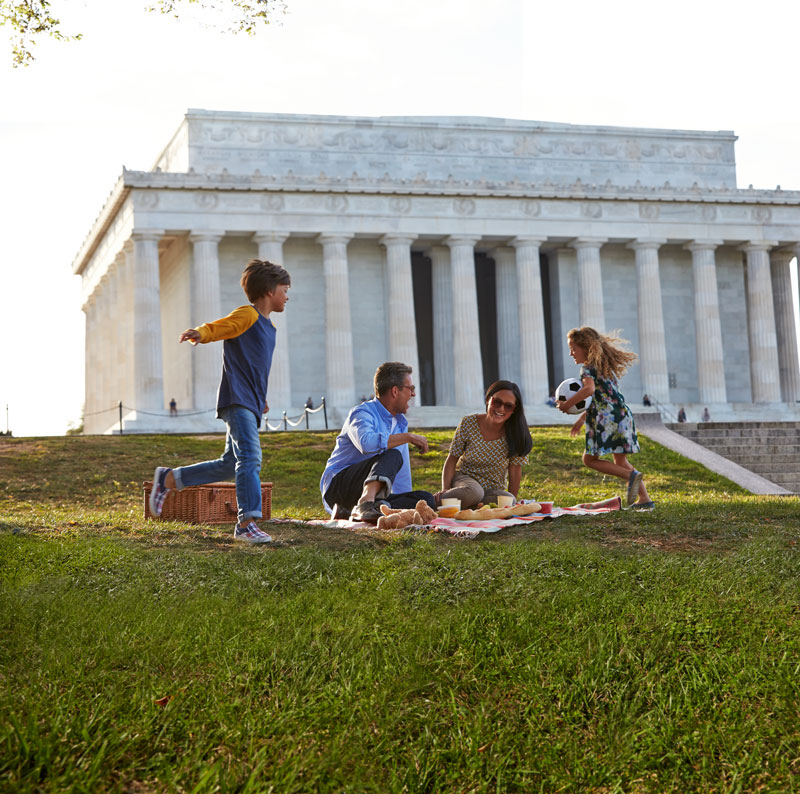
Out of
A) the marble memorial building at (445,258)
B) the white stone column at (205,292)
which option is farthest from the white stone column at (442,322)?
the white stone column at (205,292)

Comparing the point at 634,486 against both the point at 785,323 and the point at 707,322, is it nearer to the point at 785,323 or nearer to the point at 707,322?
the point at 707,322

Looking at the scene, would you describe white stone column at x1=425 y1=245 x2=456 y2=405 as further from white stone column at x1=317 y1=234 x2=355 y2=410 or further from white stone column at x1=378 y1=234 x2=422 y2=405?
white stone column at x1=317 y1=234 x2=355 y2=410

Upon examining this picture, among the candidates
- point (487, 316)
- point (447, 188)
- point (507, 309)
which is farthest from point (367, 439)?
point (487, 316)

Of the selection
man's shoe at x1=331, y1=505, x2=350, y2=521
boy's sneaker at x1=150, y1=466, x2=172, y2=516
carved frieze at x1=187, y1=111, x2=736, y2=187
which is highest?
carved frieze at x1=187, y1=111, x2=736, y2=187

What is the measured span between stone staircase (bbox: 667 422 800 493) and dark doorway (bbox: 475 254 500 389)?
2776 cm

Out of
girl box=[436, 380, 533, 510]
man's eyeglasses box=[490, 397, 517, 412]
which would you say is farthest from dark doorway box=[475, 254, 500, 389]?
man's eyeglasses box=[490, 397, 517, 412]

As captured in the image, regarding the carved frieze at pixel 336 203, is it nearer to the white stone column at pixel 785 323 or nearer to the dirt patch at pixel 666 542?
the white stone column at pixel 785 323

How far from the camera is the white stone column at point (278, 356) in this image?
4603cm

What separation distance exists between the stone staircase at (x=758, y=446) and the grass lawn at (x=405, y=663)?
14.6 metres

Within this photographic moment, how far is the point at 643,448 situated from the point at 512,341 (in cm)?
2742

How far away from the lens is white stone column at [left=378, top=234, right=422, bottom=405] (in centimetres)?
4803

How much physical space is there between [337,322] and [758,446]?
2554cm

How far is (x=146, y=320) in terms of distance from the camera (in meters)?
46.2

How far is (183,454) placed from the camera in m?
25.7
